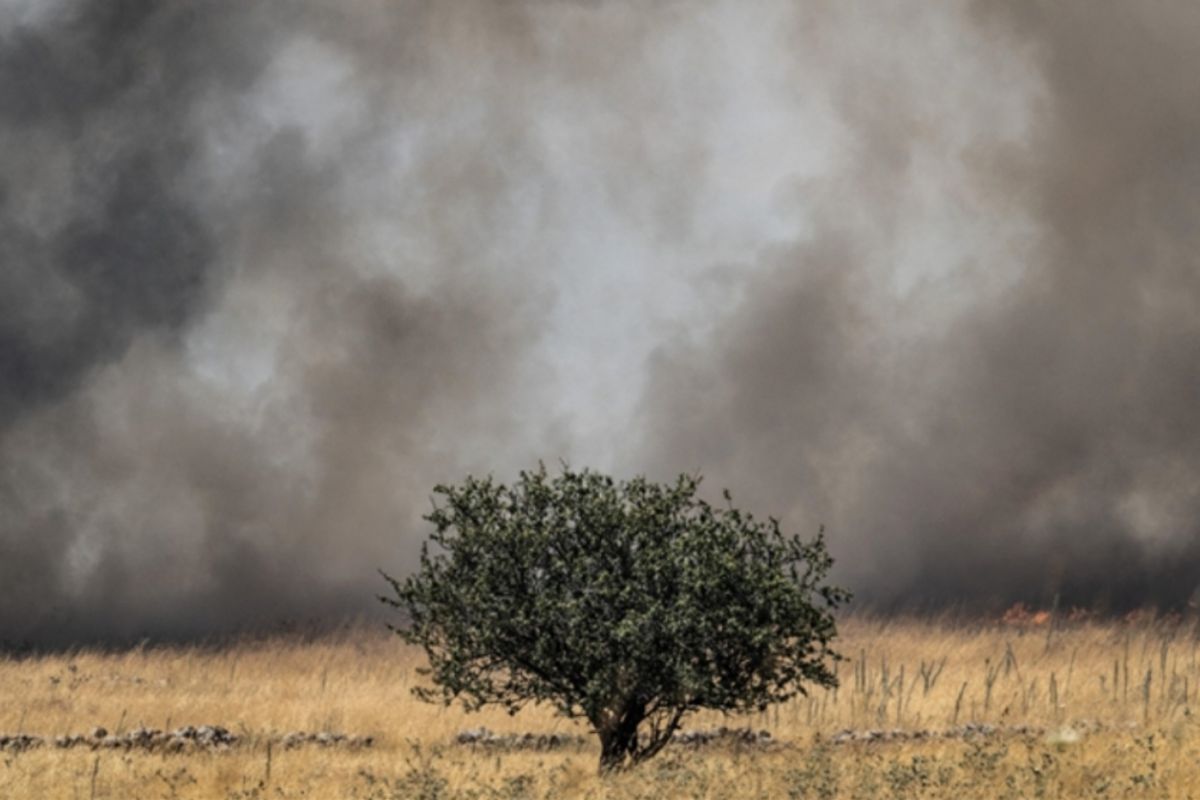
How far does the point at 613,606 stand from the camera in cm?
2888

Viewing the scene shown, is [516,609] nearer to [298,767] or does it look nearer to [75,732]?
[298,767]

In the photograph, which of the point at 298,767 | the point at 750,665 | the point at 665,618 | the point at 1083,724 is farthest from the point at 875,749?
the point at 298,767

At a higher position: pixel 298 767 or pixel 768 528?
pixel 768 528

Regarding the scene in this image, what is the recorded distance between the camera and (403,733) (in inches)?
1684

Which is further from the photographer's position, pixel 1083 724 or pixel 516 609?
pixel 1083 724

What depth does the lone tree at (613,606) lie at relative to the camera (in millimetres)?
28453

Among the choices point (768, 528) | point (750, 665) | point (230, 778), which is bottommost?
point (230, 778)

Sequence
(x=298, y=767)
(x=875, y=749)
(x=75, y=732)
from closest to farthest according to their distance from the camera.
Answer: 1. (x=298, y=767)
2. (x=875, y=749)
3. (x=75, y=732)

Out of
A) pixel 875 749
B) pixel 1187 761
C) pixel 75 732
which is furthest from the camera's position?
pixel 75 732

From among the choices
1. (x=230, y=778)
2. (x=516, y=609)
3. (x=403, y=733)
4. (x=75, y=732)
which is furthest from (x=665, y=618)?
(x=75, y=732)

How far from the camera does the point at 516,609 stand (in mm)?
29219

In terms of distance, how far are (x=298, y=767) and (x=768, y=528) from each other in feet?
42.8

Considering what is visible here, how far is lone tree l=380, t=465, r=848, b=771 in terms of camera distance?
28453 millimetres

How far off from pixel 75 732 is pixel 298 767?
1260 cm
